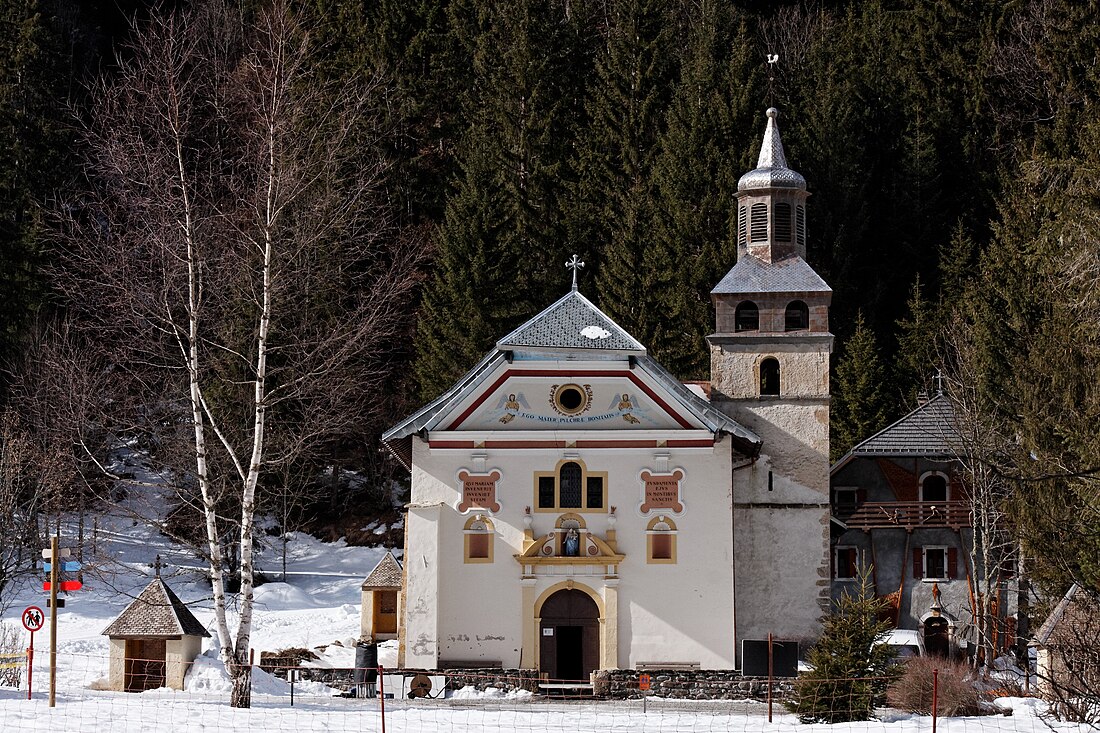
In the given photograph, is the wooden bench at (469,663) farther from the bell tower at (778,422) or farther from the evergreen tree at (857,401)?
the evergreen tree at (857,401)

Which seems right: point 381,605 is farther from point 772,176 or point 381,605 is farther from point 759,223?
point 772,176

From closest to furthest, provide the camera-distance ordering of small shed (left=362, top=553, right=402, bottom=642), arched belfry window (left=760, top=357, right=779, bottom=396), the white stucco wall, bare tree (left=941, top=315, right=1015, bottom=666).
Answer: the white stucco wall < arched belfry window (left=760, top=357, right=779, bottom=396) < bare tree (left=941, top=315, right=1015, bottom=666) < small shed (left=362, top=553, right=402, bottom=642)

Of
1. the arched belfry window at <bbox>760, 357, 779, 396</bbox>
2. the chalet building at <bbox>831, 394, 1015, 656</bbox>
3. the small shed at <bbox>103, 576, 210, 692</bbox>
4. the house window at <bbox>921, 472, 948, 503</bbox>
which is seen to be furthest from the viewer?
the house window at <bbox>921, 472, 948, 503</bbox>

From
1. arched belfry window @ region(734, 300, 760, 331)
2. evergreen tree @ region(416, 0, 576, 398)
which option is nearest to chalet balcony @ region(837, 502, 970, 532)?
arched belfry window @ region(734, 300, 760, 331)

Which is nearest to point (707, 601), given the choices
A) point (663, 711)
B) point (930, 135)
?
point (663, 711)

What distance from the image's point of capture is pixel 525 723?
21.2 meters

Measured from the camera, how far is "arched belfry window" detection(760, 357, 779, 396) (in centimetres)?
3328

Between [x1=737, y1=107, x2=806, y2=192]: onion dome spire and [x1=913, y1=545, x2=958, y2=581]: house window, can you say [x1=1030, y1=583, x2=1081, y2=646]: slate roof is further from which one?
[x1=737, y1=107, x2=806, y2=192]: onion dome spire

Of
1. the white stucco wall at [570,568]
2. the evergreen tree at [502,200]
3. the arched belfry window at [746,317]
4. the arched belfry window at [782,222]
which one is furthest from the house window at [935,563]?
the evergreen tree at [502,200]

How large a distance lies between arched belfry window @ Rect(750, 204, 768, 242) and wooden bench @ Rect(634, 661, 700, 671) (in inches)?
384

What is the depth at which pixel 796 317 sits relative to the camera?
33.7 meters

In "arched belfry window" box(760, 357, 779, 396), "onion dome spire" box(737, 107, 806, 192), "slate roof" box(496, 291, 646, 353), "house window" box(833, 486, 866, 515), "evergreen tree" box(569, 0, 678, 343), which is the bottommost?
"house window" box(833, 486, 866, 515)

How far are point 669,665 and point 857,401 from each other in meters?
15.9

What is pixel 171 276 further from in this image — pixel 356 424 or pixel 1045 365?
pixel 356 424
